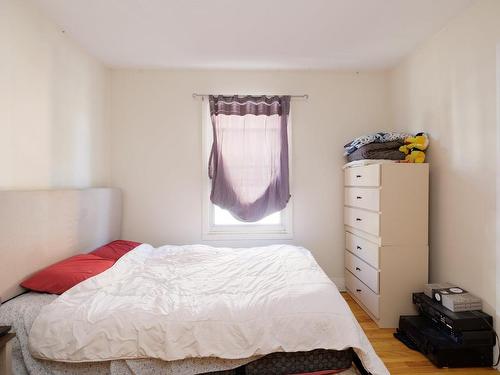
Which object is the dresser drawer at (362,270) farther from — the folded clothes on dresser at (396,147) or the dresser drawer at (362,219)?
the folded clothes on dresser at (396,147)

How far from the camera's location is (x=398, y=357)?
2057 millimetres

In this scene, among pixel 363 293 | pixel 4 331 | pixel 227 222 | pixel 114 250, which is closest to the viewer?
pixel 4 331

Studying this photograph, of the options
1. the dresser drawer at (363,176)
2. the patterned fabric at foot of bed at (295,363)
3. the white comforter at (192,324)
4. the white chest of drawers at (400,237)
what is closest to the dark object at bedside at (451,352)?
the white chest of drawers at (400,237)

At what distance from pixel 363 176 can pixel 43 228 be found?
265cm

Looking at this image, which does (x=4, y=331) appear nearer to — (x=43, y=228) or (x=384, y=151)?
(x=43, y=228)

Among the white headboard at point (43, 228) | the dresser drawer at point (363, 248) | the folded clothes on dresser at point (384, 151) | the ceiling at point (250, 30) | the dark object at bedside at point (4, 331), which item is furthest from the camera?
the folded clothes on dresser at point (384, 151)

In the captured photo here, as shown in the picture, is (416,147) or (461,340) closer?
(461,340)

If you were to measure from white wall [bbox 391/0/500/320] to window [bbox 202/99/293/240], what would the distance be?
1412 millimetres

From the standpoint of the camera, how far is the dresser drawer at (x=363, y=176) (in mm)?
2511

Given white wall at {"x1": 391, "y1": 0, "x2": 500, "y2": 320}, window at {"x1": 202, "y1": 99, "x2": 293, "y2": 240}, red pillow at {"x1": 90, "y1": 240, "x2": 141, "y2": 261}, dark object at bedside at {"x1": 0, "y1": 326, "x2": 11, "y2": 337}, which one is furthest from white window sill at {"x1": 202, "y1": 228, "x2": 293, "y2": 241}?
dark object at bedside at {"x1": 0, "y1": 326, "x2": 11, "y2": 337}

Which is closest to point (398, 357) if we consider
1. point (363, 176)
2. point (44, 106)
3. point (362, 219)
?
point (362, 219)

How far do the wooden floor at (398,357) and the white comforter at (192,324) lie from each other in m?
0.65

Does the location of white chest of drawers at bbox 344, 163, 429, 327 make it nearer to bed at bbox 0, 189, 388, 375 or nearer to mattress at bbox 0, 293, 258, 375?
bed at bbox 0, 189, 388, 375

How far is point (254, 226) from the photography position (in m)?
3.33
